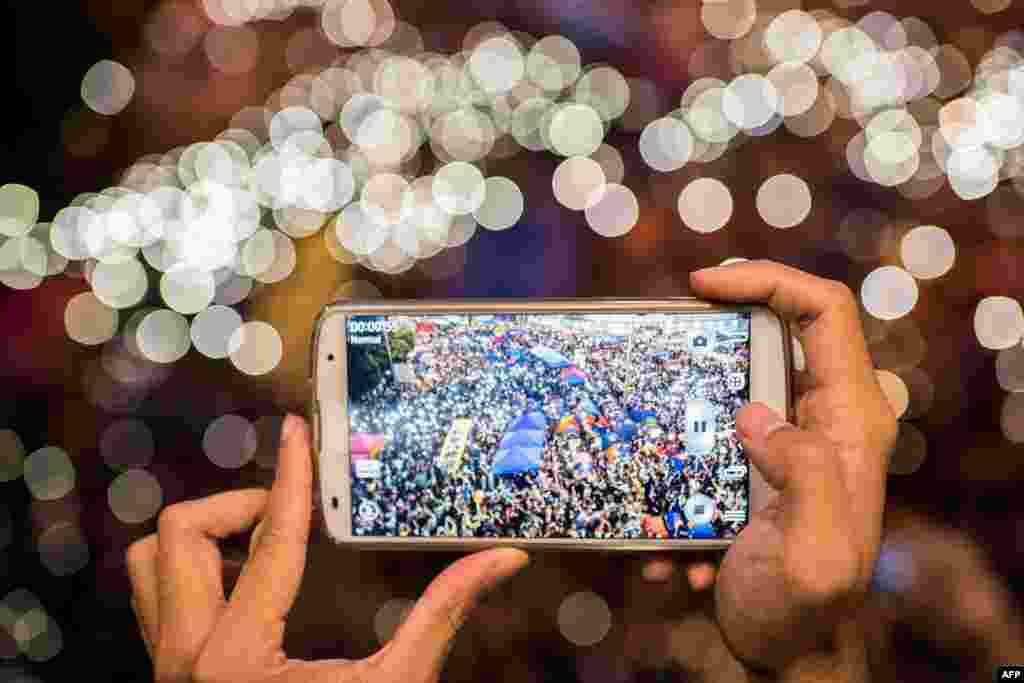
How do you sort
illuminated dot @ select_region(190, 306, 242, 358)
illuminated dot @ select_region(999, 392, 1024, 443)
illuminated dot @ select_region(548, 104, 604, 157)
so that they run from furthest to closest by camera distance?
illuminated dot @ select_region(548, 104, 604, 157) → illuminated dot @ select_region(190, 306, 242, 358) → illuminated dot @ select_region(999, 392, 1024, 443)

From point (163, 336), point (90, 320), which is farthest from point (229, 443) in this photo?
point (90, 320)

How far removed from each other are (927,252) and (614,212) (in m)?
3.43

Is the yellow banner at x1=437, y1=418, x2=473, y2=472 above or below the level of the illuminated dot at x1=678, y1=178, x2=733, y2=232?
below

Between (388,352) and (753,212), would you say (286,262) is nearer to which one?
(753,212)

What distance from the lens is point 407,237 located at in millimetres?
9570

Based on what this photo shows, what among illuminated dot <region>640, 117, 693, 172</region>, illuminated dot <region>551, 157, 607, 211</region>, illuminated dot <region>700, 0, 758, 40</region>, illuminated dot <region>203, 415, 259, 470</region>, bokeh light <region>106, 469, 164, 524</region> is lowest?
bokeh light <region>106, 469, 164, 524</region>

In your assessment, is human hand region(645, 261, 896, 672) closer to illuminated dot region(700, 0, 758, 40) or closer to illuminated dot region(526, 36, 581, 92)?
illuminated dot region(526, 36, 581, 92)

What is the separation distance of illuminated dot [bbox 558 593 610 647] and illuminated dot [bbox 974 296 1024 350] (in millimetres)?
5067

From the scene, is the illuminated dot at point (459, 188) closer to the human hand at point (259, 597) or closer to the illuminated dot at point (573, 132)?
the illuminated dot at point (573, 132)

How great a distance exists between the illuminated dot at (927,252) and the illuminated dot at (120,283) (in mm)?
8508

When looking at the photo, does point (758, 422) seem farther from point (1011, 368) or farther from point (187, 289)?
point (187, 289)

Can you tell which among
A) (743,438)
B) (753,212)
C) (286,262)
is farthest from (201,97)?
(743,438)

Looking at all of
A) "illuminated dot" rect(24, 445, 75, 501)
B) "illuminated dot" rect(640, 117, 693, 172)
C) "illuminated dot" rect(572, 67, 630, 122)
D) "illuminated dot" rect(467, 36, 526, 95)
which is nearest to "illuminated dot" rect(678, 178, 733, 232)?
"illuminated dot" rect(640, 117, 693, 172)

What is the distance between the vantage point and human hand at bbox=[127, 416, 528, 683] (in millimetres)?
1134
